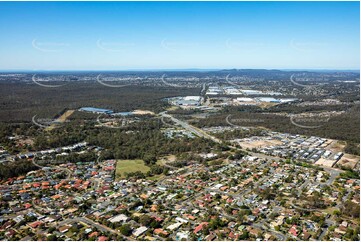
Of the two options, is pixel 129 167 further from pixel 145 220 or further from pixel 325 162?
pixel 325 162

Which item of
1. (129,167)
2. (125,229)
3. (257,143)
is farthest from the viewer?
(257,143)

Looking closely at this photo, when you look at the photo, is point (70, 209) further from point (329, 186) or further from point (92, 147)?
point (329, 186)

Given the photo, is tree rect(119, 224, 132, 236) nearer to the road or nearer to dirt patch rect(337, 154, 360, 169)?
dirt patch rect(337, 154, 360, 169)

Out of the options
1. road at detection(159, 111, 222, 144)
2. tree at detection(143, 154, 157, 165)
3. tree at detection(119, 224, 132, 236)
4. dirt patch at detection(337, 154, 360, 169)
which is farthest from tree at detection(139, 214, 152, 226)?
road at detection(159, 111, 222, 144)

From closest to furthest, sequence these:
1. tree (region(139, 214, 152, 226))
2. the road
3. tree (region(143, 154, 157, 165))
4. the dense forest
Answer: tree (region(139, 214, 152, 226)), tree (region(143, 154, 157, 165)), the road, the dense forest

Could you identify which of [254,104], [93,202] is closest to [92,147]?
[93,202]

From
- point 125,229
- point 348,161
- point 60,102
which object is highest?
point 60,102

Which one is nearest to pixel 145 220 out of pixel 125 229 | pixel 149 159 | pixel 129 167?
pixel 125 229

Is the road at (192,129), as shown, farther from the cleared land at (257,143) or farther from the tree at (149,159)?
the tree at (149,159)

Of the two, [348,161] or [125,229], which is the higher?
[125,229]

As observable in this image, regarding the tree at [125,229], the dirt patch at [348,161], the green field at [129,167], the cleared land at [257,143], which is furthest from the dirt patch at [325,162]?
the tree at [125,229]
